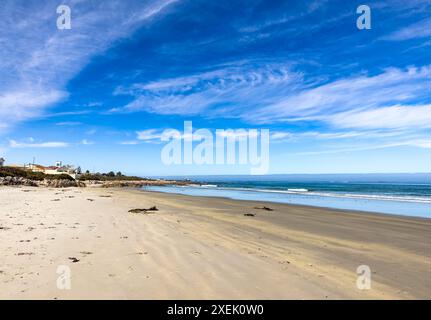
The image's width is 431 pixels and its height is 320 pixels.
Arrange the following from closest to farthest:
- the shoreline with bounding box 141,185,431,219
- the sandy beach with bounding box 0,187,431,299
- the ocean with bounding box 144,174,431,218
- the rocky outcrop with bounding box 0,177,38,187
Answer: the sandy beach with bounding box 0,187,431,299
the shoreline with bounding box 141,185,431,219
the ocean with bounding box 144,174,431,218
the rocky outcrop with bounding box 0,177,38,187

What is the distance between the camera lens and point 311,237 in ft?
40.7

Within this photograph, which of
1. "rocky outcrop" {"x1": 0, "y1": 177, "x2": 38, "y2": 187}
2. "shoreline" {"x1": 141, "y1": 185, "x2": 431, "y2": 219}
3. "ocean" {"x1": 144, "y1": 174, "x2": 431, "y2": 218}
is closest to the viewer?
"shoreline" {"x1": 141, "y1": 185, "x2": 431, "y2": 219}

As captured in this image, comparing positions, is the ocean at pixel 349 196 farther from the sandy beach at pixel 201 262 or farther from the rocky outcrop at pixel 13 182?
the rocky outcrop at pixel 13 182

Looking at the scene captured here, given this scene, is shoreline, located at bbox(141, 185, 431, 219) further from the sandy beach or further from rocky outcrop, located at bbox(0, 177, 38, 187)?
rocky outcrop, located at bbox(0, 177, 38, 187)

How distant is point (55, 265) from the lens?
23.1 ft

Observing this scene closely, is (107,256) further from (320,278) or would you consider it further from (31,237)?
(320,278)

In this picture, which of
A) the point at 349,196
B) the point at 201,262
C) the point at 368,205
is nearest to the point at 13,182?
the point at 368,205

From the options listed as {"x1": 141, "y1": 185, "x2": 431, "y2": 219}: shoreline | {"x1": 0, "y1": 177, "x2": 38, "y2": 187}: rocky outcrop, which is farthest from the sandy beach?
{"x1": 0, "y1": 177, "x2": 38, "y2": 187}: rocky outcrop

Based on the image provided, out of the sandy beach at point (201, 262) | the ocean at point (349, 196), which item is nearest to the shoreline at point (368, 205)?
the ocean at point (349, 196)

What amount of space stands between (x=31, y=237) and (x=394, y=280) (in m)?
9.98
